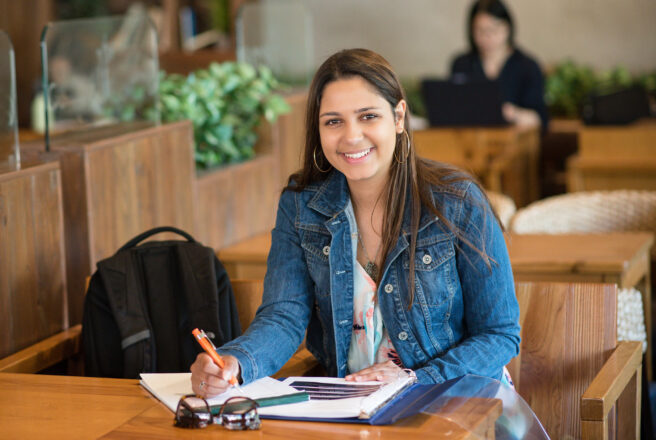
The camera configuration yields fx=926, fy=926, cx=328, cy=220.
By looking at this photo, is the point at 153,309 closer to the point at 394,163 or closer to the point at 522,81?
the point at 394,163

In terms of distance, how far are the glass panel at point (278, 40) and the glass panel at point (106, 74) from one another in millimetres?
1312

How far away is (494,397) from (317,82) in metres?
0.81

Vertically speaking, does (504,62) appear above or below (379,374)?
above

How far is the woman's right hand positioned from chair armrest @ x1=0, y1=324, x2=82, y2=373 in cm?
73

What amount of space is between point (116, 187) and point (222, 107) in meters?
0.98

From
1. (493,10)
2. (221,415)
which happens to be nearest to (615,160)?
(493,10)

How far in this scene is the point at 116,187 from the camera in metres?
2.89

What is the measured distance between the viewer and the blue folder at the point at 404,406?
1646mm

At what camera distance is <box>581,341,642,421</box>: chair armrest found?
1968 millimetres

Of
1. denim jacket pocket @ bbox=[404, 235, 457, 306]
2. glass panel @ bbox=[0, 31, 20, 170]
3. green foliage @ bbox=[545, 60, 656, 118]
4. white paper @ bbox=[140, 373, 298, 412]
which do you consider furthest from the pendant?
green foliage @ bbox=[545, 60, 656, 118]

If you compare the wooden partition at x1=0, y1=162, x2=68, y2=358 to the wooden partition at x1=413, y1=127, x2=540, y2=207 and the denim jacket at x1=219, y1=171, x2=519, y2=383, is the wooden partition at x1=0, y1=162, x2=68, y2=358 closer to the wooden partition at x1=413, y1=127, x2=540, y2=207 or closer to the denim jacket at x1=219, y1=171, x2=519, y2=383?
the denim jacket at x1=219, y1=171, x2=519, y2=383

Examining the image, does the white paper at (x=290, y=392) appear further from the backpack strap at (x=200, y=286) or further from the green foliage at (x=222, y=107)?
the green foliage at (x=222, y=107)

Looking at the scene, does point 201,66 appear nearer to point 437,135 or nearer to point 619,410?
point 437,135

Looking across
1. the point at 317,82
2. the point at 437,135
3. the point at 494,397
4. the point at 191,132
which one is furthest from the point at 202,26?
the point at 494,397
